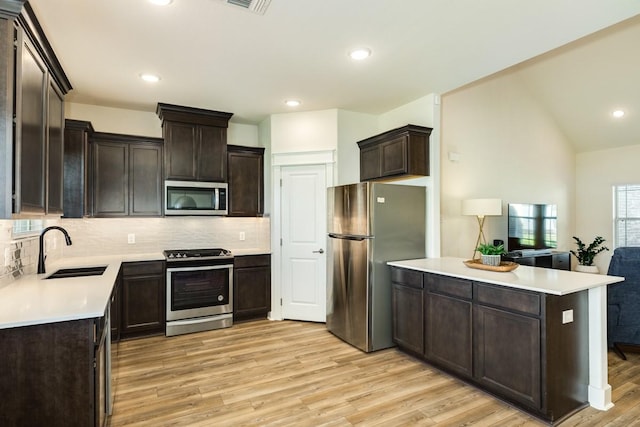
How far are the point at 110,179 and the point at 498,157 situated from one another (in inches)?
205

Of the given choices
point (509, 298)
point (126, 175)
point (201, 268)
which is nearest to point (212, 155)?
point (126, 175)

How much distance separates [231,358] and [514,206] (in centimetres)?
449

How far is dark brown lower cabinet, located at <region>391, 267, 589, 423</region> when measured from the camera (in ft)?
7.62

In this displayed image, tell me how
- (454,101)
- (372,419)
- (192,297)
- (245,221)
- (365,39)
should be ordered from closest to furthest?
(372,419) < (365,39) < (192,297) < (454,101) < (245,221)

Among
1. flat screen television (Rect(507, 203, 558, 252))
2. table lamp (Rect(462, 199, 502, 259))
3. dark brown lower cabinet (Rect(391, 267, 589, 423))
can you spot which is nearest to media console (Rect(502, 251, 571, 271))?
flat screen television (Rect(507, 203, 558, 252))

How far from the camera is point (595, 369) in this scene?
8.25 feet

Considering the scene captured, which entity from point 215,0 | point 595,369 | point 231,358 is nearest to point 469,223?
point 595,369

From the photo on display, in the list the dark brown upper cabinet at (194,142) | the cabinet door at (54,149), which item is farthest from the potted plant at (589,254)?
the cabinet door at (54,149)

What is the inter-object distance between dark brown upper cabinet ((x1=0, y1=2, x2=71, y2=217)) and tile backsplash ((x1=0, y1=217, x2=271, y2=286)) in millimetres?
1115

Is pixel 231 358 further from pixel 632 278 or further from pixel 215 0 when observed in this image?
pixel 632 278

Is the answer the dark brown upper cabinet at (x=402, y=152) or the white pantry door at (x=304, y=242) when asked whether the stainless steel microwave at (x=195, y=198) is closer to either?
the white pantry door at (x=304, y=242)

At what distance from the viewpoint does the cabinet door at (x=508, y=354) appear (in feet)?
7.72

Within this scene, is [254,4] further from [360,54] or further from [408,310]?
[408,310]

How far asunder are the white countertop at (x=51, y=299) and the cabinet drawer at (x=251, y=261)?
60.4 inches
